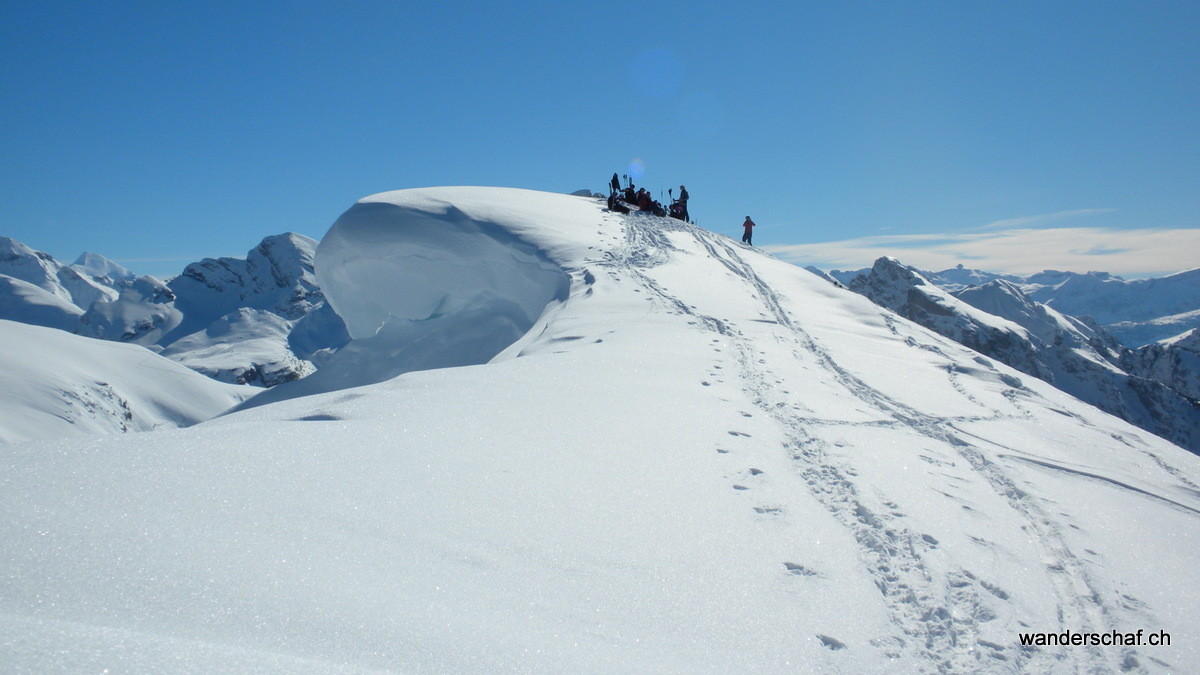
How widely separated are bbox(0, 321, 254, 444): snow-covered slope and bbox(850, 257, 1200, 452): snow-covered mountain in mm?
44359

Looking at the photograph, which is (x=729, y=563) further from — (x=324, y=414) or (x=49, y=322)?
(x=49, y=322)

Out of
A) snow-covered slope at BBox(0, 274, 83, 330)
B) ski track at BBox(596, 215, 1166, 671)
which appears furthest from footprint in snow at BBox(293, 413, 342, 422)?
snow-covered slope at BBox(0, 274, 83, 330)

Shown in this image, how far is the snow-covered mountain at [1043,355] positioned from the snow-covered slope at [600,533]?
138ft

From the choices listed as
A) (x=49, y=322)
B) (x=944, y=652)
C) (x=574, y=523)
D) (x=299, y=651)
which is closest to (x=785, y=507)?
(x=944, y=652)

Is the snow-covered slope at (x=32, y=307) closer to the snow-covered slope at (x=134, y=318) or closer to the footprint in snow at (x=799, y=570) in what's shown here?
the snow-covered slope at (x=134, y=318)

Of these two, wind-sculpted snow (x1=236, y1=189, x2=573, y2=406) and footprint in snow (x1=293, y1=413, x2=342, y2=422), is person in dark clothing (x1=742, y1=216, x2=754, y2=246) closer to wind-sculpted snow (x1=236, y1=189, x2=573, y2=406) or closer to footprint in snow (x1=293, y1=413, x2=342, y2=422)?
wind-sculpted snow (x1=236, y1=189, x2=573, y2=406)

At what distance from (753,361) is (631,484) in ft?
13.2

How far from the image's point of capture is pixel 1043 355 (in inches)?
2250

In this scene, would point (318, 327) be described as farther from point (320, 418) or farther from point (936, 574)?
point (936, 574)

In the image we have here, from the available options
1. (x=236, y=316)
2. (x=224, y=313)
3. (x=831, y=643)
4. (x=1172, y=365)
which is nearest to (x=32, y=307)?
(x=224, y=313)

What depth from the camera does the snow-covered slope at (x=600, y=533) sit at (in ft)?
5.79

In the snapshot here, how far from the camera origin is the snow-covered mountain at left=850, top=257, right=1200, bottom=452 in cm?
5203

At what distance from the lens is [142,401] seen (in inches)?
705

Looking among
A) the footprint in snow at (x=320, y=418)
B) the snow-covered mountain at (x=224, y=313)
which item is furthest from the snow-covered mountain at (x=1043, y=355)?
the snow-covered mountain at (x=224, y=313)
